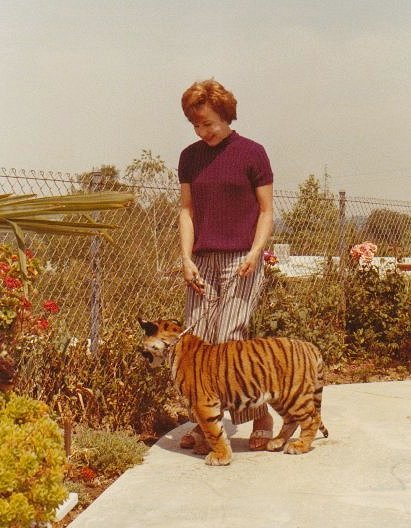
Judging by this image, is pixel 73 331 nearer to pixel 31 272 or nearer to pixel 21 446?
pixel 31 272

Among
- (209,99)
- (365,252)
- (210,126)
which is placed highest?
(209,99)

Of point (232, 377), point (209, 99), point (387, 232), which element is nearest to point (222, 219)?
point (209, 99)

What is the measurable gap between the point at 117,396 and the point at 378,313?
418cm

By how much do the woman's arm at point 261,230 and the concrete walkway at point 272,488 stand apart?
1.23 m

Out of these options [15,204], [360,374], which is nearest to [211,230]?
[15,204]

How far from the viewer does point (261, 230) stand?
16.0 feet

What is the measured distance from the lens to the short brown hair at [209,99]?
4676 mm

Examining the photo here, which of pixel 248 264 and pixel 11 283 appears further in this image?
pixel 11 283

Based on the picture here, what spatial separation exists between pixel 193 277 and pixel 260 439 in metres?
1.18

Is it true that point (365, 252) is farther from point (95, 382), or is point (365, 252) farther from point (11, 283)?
point (11, 283)

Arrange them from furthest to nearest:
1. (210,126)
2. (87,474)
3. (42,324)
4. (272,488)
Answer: (42,324) → (210,126) → (87,474) → (272,488)

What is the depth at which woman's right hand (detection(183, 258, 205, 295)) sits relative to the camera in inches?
193

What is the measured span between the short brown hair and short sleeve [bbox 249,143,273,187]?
31cm

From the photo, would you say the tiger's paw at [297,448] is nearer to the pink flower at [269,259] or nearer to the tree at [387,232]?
the pink flower at [269,259]
